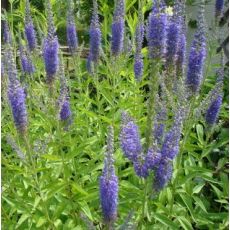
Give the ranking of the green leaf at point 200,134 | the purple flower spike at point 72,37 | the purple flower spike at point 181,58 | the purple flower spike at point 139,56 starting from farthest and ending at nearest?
the purple flower spike at point 72,37
the purple flower spike at point 139,56
the green leaf at point 200,134
the purple flower spike at point 181,58

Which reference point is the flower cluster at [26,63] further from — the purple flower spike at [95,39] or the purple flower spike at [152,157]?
the purple flower spike at [152,157]

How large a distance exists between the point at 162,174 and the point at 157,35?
2.46ft

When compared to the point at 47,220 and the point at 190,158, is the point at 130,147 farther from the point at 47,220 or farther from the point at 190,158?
the point at 190,158

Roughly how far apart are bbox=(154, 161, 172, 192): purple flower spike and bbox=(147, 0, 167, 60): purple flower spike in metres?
0.57

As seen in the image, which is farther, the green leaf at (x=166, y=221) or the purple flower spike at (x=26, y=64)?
the purple flower spike at (x=26, y=64)

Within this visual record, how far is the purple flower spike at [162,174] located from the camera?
2273 mm

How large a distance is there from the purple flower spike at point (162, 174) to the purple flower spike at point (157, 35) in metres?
0.57

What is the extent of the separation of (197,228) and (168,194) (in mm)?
754

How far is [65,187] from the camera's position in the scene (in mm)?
3070

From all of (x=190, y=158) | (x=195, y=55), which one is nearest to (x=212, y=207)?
(x=190, y=158)

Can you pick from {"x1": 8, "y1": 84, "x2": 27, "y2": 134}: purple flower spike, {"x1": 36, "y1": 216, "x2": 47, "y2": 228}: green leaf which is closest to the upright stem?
{"x1": 8, "y1": 84, "x2": 27, "y2": 134}: purple flower spike

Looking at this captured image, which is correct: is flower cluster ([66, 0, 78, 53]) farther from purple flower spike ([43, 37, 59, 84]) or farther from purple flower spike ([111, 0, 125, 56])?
purple flower spike ([43, 37, 59, 84])

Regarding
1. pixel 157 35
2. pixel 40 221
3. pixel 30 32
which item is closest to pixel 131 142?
pixel 157 35

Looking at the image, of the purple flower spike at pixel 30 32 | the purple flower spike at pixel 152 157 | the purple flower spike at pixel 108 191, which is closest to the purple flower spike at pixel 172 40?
the purple flower spike at pixel 152 157
